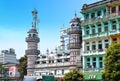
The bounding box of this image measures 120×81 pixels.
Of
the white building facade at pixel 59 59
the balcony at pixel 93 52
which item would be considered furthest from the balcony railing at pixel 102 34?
the white building facade at pixel 59 59

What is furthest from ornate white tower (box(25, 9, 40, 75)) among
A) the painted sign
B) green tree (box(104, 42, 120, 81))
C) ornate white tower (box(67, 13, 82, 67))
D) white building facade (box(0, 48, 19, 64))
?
white building facade (box(0, 48, 19, 64))

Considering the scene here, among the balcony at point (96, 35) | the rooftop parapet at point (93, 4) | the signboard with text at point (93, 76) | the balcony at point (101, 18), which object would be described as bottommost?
the signboard with text at point (93, 76)

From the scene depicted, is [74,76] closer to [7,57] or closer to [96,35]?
[96,35]

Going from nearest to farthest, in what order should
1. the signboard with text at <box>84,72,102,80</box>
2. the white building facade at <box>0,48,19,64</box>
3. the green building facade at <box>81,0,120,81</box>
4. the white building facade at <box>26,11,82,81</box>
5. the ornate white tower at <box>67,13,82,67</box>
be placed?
the green building facade at <box>81,0,120,81</box> < the signboard with text at <box>84,72,102,80</box> < the ornate white tower at <box>67,13,82,67</box> < the white building facade at <box>26,11,82,81</box> < the white building facade at <box>0,48,19,64</box>

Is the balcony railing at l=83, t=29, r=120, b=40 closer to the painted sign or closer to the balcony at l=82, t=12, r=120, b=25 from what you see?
the balcony at l=82, t=12, r=120, b=25

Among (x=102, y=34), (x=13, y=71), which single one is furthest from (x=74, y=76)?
(x=13, y=71)

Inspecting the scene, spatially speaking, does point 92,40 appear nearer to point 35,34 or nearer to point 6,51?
point 35,34

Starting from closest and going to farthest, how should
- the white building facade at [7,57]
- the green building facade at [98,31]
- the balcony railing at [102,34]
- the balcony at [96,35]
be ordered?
the balcony railing at [102,34]
the green building facade at [98,31]
the balcony at [96,35]
the white building facade at [7,57]

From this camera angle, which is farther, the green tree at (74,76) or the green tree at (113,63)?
the green tree at (74,76)

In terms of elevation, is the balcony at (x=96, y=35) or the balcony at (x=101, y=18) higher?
the balcony at (x=101, y=18)

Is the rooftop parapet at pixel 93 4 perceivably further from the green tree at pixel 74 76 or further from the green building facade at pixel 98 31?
the green tree at pixel 74 76

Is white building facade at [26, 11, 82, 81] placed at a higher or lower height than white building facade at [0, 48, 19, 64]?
lower

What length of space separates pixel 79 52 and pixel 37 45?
16748mm

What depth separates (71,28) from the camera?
70188 mm
